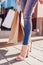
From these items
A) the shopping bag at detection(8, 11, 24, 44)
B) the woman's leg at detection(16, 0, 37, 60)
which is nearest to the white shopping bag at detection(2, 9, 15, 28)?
the shopping bag at detection(8, 11, 24, 44)

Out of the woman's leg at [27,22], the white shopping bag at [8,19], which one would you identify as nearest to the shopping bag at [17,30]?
the woman's leg at [27,22]

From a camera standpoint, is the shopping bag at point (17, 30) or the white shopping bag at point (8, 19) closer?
the shopping bag at point (17, 30)

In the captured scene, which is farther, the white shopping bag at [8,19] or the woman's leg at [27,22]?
the white shopping bag at [8,19]

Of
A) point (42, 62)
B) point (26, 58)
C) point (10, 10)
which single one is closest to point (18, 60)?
point (26, 58)

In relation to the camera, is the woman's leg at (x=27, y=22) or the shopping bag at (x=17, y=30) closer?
the woman's leg at (x=27, y=22)

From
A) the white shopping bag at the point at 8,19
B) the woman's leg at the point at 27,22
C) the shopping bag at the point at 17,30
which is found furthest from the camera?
the white shopping bag at the point at 8,19

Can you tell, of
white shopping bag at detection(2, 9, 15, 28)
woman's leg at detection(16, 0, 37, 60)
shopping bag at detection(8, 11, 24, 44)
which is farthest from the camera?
white shopping bag at detection(2, 9, 15, 28)

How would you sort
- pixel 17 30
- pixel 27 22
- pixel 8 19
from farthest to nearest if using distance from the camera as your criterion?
pixel 8 19
pixel 17 30
pixel 27 22

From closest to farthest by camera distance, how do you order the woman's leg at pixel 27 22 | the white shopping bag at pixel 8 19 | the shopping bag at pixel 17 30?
the woman's leg at pixel 27 22 < the shopping bag at pixel 17 30 < the white shopping bag at pixel 8 19

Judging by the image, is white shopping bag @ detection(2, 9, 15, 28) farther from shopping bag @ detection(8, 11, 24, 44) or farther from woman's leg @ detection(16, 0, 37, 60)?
woman's leg @ detection(16, 0, 37, 60)

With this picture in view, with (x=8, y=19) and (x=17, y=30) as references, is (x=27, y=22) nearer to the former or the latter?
(x=17, y=30)

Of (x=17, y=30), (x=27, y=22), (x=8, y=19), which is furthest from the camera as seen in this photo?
(x=8, y=19)

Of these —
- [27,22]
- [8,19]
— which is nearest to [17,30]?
[27,22]

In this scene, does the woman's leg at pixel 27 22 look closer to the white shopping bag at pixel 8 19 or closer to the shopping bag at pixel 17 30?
the shopping bag at pixel 17 30
